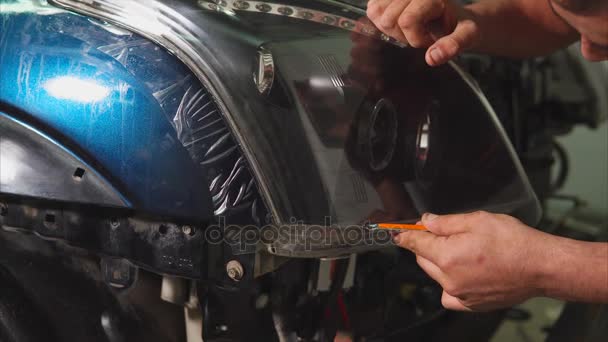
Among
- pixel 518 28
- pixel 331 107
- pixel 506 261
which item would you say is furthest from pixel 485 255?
pixel 518 28

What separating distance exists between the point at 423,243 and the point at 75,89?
544mm

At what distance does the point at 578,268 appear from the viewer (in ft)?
2.56

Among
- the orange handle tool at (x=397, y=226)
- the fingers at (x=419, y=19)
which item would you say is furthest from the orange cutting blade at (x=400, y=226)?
the fingers at (x=419, y=19)

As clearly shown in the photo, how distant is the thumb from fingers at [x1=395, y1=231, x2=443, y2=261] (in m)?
0.29

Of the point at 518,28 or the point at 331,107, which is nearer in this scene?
the point at 331,107

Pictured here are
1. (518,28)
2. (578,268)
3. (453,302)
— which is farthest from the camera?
(518,28)

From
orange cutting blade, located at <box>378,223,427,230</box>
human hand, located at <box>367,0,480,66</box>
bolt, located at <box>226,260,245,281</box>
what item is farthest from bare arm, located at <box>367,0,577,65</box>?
bolt, located at <box>226,260,245,281</box>

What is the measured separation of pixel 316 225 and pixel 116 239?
298mm

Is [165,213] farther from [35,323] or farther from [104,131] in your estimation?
[35,323]

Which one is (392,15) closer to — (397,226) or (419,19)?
(419,19)

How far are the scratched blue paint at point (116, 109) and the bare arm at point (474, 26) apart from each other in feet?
1.15

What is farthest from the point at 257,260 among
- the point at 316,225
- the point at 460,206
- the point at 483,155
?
the point at 483,155

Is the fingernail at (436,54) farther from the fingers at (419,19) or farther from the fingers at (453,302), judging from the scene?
the fingers at (453,302)

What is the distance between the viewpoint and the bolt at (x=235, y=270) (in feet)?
2.95
